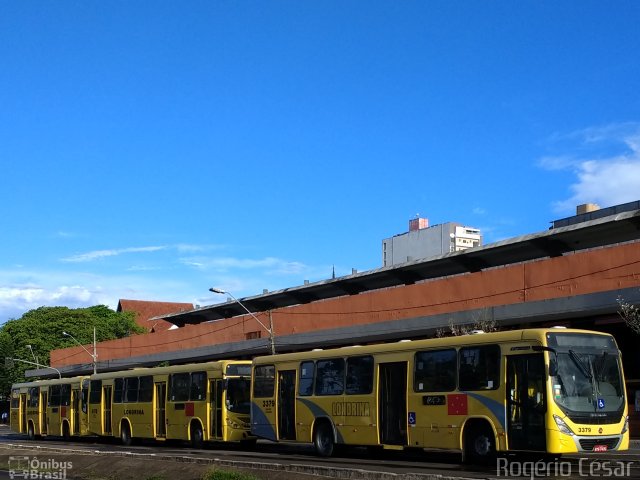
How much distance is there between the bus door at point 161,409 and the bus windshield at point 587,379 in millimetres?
17909

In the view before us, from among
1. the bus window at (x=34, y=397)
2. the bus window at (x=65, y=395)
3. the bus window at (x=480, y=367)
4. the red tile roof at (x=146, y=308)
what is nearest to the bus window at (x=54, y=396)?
the bus window at (x=65, y=395)

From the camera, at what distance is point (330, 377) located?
70.4 feet

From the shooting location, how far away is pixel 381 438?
19.6 meters

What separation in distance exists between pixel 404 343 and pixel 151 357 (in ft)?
148

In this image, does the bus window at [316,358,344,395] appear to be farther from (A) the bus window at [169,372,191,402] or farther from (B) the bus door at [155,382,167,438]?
(B) the bus door at [155,382,167,438]

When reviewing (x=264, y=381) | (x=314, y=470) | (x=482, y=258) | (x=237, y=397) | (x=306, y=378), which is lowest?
(x=314, y=470)

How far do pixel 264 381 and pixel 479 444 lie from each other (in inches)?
351

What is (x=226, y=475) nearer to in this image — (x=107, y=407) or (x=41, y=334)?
(x=107, y=407)

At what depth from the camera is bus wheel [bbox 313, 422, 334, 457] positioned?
21422 millimetres

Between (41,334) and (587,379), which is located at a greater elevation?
(587,379)

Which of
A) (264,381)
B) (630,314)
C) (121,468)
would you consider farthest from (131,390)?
(630,314)

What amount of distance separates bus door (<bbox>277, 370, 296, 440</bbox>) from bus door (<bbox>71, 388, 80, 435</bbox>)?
56.6ft

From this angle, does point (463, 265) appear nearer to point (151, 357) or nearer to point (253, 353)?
point (253, 353)

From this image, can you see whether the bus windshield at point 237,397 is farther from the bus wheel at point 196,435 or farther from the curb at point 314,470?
the curb at point 314,470
